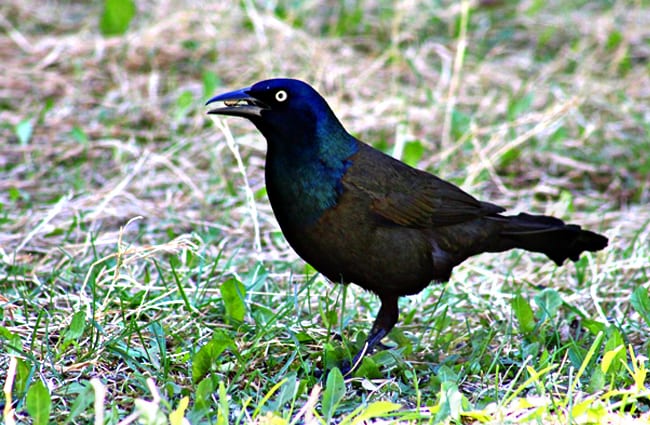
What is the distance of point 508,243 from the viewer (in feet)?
14.9

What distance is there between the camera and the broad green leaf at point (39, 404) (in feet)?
→ 10.2

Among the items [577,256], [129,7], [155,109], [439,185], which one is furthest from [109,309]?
[129,7]

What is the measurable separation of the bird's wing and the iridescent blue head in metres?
0.12

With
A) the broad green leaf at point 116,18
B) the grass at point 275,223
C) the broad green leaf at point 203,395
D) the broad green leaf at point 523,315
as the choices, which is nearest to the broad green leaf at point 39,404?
the grass at point 275,223

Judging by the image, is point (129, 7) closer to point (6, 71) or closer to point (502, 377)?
point (6, 71)

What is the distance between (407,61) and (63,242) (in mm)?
3166

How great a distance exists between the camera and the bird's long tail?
4500 mm

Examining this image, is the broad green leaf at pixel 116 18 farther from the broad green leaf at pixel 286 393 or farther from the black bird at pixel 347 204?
the broad green leaf at pixel 286 393

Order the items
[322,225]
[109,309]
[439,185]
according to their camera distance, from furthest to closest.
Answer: [439,185]
[109,309]
[322,225]

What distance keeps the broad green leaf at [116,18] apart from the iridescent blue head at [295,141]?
3814mm

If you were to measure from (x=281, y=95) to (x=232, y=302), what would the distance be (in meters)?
0.85

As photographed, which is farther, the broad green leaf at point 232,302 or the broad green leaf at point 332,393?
the broad green leaf at point 232,302

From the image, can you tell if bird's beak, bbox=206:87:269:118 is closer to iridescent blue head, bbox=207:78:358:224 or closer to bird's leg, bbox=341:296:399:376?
iridescent blue head, bbox=207:78:358:224

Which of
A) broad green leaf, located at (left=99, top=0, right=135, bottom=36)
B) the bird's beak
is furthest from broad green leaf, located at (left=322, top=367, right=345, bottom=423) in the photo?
broad green leaf, located at (left=99, top=0, right=135, bottom=36)
